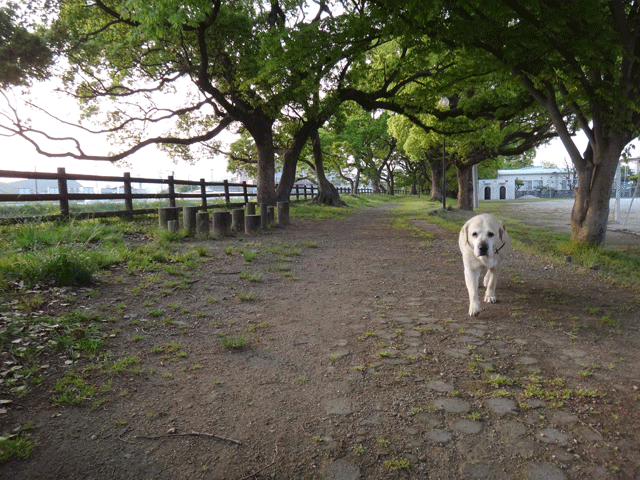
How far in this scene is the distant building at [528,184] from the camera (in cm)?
7050

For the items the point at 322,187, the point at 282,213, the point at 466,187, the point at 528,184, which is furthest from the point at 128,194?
the point at 528,184

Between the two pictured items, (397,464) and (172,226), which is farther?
(172,226)

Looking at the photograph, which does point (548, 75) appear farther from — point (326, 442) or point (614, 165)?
point (326, 442)

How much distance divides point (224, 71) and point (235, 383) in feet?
46.8

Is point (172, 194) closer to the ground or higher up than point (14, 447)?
higher up

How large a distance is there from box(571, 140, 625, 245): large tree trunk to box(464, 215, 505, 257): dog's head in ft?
17.2

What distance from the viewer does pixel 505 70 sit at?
8102 millimetres

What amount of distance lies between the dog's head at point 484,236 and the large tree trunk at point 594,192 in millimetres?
5249

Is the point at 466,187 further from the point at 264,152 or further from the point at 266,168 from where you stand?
the point at 264,152

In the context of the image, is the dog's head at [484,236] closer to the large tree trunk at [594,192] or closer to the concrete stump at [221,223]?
the large tree trunk at [594,192]

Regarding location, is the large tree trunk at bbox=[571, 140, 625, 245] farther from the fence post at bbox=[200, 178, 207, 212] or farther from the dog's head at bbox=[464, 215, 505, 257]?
the fence post at bbox=[200, 178, 207, 212]

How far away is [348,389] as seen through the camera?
296cm

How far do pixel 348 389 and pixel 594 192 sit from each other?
819 centimetres

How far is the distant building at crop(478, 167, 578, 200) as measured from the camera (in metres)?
70.5
